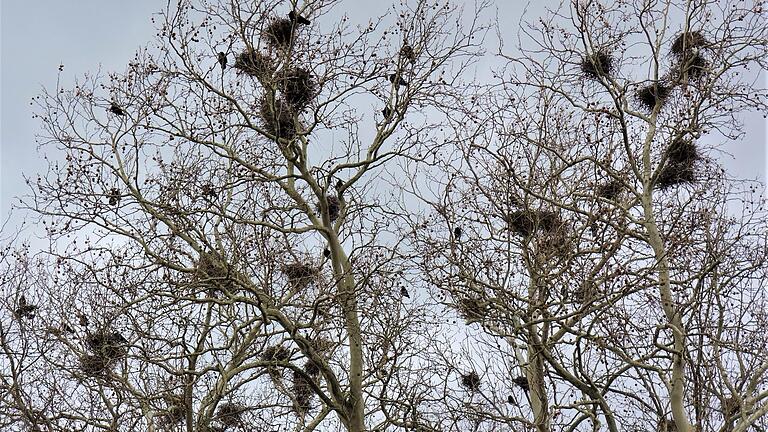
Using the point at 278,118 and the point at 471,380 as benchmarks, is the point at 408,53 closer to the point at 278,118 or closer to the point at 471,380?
the point at 278,118

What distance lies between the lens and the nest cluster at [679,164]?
984 centimetres

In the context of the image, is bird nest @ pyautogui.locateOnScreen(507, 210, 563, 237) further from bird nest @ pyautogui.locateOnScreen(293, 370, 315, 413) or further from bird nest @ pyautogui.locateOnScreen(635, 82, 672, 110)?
bird nest @ pyautogui.locateOnScreen(293, 370, 315, 413)

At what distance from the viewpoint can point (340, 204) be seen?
441 inches

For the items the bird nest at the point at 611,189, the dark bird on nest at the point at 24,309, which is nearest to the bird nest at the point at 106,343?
the dark bird on nest at the point at 24,309

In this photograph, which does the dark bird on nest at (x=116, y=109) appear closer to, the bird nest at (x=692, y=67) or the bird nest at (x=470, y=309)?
the bird nest at (x=470, y=309)

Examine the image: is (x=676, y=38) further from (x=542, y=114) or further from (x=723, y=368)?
(x=723, y=368)

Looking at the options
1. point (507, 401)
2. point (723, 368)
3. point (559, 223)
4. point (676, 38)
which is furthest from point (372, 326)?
point (676, 38)

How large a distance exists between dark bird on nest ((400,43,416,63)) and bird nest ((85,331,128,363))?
4638 millimetres

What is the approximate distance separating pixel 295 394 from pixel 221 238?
2.45 metres

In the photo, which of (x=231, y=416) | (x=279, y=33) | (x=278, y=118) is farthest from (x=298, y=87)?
(x=231, y=416)

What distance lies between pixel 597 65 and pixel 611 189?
1.49m

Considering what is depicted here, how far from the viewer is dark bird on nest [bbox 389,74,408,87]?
1063 cm

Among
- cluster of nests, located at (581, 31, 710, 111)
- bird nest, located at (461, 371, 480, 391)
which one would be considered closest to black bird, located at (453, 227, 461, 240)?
bird nest, located at (461, 371, 480, 391)

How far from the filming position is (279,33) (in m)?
10.4
